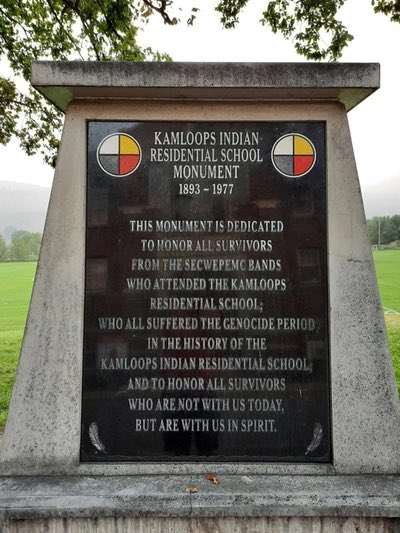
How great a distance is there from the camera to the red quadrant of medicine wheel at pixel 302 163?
2.65 m

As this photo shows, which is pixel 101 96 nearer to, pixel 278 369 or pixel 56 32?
pixel 278 369

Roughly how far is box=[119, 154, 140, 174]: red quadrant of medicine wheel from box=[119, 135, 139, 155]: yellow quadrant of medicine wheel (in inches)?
1.0

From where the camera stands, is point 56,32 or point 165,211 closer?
point 165,211

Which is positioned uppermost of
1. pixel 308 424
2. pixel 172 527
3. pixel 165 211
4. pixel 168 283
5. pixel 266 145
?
pixel 266 145

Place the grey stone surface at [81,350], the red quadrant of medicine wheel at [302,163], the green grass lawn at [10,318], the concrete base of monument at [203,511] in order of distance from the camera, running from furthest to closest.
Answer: the green grass lawn at [10,318], the red quadrant of medicine wheel at [302,163], the grey stone surface at [81,350], the concrete base of monument at [203,511]

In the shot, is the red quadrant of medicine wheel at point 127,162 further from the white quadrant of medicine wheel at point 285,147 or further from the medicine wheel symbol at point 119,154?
the white quadrant of medicine wheel at point 285,147

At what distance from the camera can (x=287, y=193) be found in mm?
2648

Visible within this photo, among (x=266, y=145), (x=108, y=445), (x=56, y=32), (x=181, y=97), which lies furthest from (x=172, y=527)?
(x=56, y=32)

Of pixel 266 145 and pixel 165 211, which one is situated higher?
pixel 266 145

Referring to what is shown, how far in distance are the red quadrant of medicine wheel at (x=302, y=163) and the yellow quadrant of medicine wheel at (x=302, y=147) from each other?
0.08 feet

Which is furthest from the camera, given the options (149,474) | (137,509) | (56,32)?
(56,32)

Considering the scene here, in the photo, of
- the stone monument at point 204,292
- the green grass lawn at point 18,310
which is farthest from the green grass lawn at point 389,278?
the stone monument at point 204,292

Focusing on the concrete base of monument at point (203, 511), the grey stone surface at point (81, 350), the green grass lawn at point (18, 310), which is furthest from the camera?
the green grass lawn at point (18, 310)

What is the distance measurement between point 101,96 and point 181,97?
49cm
